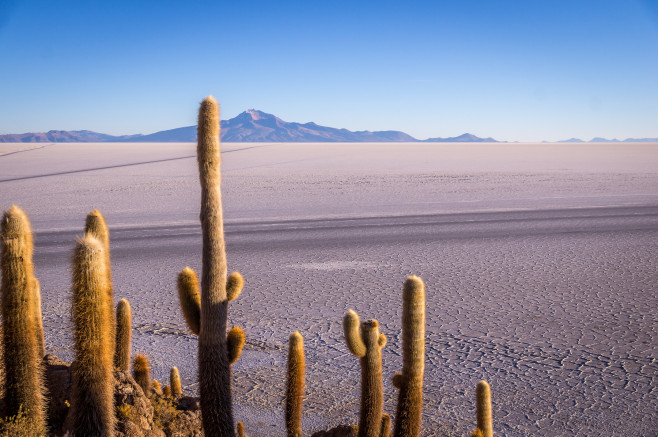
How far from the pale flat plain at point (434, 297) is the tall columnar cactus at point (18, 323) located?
1.96 m

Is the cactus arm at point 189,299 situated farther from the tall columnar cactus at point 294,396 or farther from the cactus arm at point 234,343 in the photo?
the tall columnar cactus at point 294,396

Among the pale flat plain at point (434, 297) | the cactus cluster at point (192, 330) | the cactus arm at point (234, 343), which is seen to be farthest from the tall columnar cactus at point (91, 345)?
the pale flat plain at point (434, 297)

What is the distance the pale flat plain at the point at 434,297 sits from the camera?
5.02m

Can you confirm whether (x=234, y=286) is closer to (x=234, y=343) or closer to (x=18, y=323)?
(x=234, y=343)

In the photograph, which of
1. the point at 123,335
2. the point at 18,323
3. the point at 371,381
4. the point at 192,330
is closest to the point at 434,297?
the point at 371,381

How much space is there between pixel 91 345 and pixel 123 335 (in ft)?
4.22

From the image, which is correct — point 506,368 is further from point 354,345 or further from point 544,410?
point 354,345

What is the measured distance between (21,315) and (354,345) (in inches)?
68.5

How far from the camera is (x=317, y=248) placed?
11.8m

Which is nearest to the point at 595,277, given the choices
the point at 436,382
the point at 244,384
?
the point at 436,382

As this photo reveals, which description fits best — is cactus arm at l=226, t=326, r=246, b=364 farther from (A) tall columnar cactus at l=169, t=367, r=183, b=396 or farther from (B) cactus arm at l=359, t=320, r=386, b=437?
(A) tall columnar cactus at l=169, t=367, r=183, b=396

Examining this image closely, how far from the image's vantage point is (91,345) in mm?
2707

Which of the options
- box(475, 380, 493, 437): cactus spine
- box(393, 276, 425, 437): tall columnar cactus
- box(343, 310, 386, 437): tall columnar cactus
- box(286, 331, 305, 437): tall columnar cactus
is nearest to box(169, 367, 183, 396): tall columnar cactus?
box(286, 331, 305, 437): tall columnar cactus

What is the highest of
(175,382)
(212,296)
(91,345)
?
(212,296)
